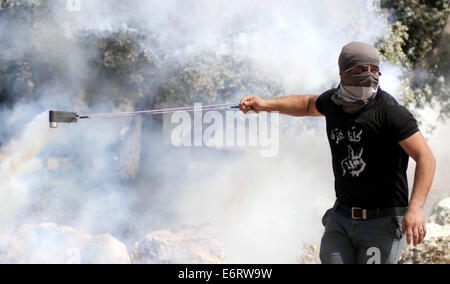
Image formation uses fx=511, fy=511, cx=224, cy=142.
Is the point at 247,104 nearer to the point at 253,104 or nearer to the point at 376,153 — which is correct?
the point at 253,104

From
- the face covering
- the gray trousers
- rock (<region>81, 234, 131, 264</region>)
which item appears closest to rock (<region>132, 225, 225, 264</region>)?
rock (<region>81, 234, 131, 264</region>)

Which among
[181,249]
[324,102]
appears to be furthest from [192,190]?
[324,102]

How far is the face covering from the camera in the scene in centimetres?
246

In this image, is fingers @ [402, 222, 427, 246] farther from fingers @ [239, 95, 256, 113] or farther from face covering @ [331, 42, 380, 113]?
fingers @ [239, 95, 256, 113]

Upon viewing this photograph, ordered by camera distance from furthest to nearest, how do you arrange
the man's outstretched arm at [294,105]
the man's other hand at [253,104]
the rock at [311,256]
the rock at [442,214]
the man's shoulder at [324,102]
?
the rock at [442,214] < the rock at [311,256] < the man's other hand at [253,104] < the man's outstretched arm at [294,105] < the man's shoulder at [324,102]

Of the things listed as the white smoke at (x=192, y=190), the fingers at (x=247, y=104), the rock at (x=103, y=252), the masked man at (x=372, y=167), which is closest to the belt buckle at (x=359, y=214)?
the masked man at (x=372, y=167)

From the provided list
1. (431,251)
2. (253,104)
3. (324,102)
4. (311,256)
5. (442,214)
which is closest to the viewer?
(324,102)

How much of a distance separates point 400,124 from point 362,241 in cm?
59

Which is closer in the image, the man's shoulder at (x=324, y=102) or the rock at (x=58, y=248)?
the man's shoulder at (x=324, y=102)

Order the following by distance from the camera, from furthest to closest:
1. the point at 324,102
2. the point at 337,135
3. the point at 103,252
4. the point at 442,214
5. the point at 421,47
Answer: the point at 421,47, the point at 442,214, the point at 103,252, the point at 324,102, the point at 337,135

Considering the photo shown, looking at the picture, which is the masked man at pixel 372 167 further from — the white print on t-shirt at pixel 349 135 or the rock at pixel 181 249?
the rock at pixel 181 249

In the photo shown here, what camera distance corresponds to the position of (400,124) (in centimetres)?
236

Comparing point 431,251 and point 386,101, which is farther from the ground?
point 386,101

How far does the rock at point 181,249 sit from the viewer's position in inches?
193
